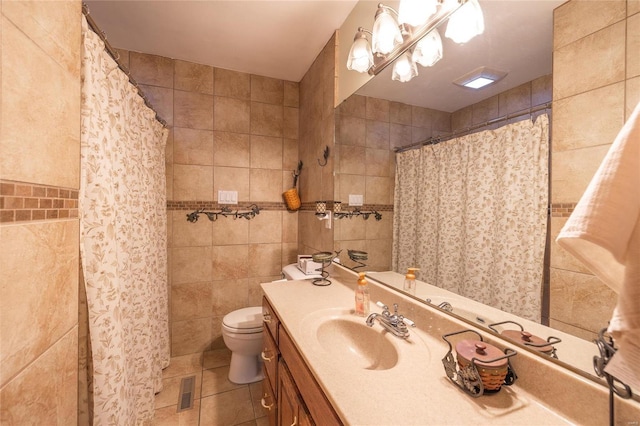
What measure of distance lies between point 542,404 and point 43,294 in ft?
4.36

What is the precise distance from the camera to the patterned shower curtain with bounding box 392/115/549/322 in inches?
30.1

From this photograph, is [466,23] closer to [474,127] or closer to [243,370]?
[474,127]

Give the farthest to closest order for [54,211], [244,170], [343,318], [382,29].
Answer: [244,170] → [382,29] → [343,318] → [54,211]

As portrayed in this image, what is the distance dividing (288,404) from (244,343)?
0.92 m

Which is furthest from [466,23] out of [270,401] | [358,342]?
[270,401]

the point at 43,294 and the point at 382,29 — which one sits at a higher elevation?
the point at 382,29

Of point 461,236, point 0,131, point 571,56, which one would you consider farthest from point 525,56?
point 0,131

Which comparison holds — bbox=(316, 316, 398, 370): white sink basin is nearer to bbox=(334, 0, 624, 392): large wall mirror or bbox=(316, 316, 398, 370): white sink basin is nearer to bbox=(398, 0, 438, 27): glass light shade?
bbox=(334, 0, 624, 392): large wall mirror

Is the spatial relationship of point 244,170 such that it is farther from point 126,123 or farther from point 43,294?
point 43,294

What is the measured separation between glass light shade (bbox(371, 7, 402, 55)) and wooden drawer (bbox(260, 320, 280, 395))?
60.4 inches

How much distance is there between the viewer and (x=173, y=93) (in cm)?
217

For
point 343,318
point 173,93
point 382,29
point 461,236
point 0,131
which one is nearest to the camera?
point 0,131

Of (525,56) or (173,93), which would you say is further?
(173,93)

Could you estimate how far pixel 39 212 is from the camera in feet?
2.32
